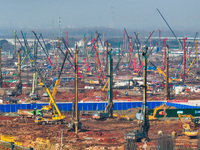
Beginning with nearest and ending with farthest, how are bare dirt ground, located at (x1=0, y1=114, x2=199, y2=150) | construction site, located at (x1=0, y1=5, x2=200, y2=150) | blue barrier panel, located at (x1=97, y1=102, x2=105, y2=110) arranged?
bare dirt ground, located at (x1=0, y1=114, x2=199, y2=150) < construction site, located at (x1=0, y1=5, x2=200, y2=150) < blue barrier panel, located at (x1=97, y1=102, x2=105, y2=110)

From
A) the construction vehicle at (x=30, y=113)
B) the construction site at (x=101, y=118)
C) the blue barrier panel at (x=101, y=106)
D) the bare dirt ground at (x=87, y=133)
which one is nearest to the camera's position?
the bare dirt ground at (x=87, y=133)

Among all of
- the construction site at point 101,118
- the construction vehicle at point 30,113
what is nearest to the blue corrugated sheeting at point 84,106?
the construction site at point 101,118

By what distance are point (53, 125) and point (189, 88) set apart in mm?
22083

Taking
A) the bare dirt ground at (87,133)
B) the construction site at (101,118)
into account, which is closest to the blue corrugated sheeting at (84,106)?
the construction site at (101,118)

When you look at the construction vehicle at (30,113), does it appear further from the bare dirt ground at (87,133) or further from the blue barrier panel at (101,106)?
the blue barrier panel at (101,106)

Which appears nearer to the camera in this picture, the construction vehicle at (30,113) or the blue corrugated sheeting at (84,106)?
the construction vehicle at (30,113)

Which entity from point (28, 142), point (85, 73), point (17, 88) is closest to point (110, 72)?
point (28, 142)

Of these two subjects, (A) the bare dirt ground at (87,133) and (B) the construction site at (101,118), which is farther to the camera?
(B) the construction site at (101,118)

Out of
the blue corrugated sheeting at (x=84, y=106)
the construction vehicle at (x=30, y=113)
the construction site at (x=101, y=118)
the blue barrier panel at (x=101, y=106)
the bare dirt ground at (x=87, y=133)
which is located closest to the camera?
the bare dirt ground at (x=87, y=133)

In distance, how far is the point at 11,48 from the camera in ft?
411

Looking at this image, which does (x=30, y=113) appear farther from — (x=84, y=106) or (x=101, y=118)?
(x=84, y=106)

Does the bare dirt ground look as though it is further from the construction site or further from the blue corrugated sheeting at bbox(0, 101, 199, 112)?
the blue corrugated sheeting at bbox(0, 101, 199, 112)

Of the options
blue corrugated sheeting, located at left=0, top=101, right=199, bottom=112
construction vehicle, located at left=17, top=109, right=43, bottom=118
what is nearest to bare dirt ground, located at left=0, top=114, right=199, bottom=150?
construction vehicle, located at left=17, top=109, right=43, bottom=118

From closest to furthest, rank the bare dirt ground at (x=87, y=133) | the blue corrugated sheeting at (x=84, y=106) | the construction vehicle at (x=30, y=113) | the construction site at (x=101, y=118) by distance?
the bare dirt ground at (x=87, y=133)
the construction site at (x=101, y=118)
the construction vehicle at (x=30, y=113)
the blue corrugated sheeting at (x=84, y=106)
